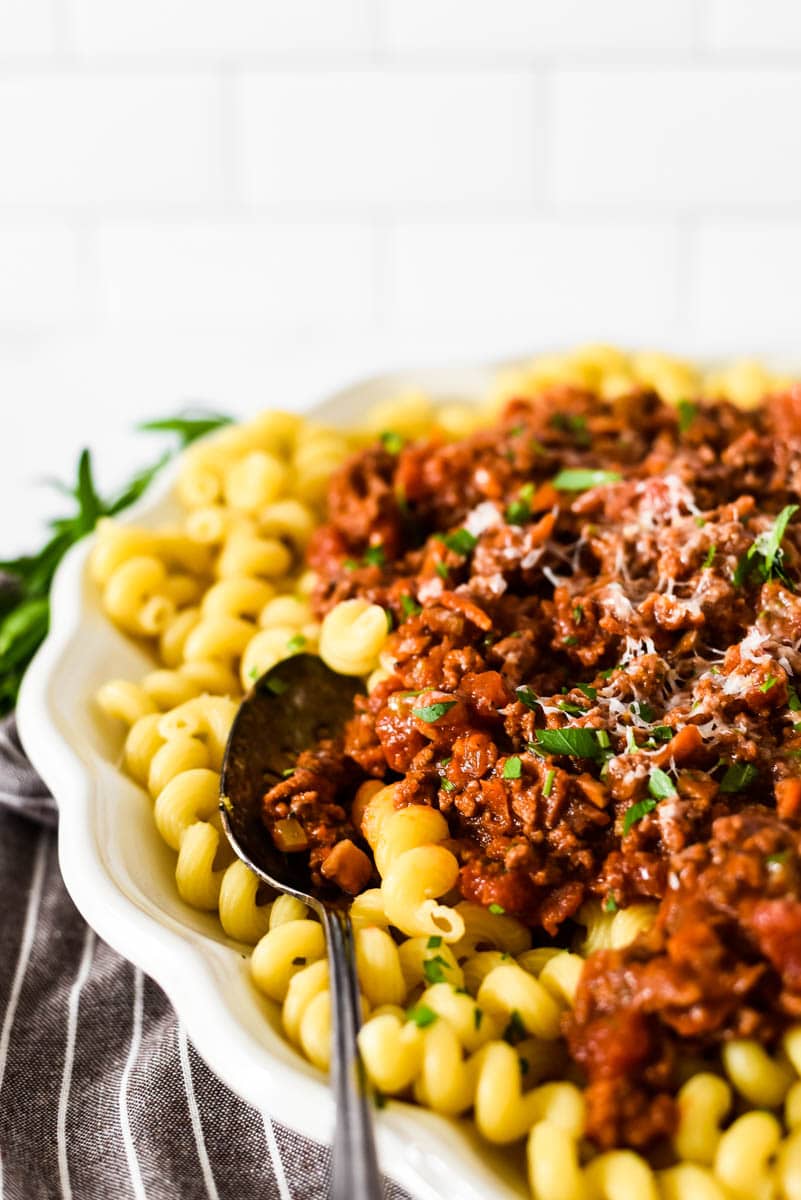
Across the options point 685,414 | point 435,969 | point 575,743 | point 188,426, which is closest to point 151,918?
point 435,969

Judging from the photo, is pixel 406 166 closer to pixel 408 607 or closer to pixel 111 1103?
pixel 408 607

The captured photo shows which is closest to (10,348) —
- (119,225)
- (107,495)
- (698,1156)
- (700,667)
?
(119,225)

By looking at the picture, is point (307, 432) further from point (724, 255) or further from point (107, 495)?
point (724, 255)

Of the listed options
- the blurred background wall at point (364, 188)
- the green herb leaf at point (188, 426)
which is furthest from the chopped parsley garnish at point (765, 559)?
the blurred background wall at point (364, 188)

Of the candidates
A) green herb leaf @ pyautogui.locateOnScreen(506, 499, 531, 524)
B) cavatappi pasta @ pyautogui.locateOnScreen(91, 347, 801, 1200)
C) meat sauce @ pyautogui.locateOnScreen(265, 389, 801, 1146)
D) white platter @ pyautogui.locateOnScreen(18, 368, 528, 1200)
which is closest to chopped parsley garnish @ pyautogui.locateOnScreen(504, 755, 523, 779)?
meat sauce @ pyautogui.locateOnScreen(265, 389, 801, 1146)

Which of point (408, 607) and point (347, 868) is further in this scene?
point (408, 607)

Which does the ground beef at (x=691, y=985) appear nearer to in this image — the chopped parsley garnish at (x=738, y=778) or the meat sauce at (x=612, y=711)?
the meat sauce at (x=612, y=711)
